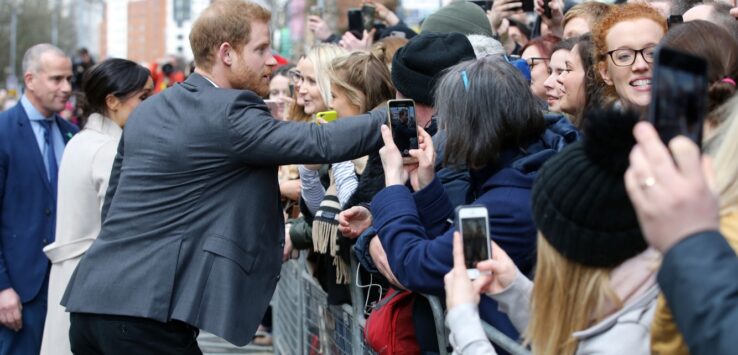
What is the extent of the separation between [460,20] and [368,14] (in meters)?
2.28

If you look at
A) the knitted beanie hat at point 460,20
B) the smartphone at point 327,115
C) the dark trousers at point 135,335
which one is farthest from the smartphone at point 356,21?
the dark trousers at point 135,335

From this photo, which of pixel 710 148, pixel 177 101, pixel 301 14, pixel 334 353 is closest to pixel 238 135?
pixel 177 101

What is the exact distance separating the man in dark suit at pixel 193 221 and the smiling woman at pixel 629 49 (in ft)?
2.93

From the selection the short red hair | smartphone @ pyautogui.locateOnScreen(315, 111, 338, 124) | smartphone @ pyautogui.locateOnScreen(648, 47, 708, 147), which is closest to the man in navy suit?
smartphone @ pyautogui.locateOnScreen(315, 111, 338, 124)

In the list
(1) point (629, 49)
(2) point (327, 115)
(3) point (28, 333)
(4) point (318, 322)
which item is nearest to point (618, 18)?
(1) point (629, 49)

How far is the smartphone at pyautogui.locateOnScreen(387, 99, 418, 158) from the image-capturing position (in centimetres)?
363

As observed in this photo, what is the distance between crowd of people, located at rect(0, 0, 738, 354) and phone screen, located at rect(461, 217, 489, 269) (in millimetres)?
26

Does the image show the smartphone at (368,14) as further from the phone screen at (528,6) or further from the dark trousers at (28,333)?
the dark trousers at (28,333)

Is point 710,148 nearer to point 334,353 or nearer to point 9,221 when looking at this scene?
point 334,353

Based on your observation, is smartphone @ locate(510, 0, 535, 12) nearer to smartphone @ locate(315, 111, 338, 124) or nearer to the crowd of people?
the crowd of people

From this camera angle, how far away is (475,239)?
2.62 metres

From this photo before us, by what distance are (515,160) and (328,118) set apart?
161cm

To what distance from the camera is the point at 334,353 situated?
17.0ft

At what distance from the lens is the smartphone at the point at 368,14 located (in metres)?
7.73
